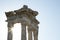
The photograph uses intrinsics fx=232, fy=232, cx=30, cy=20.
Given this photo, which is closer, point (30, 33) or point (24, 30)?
point (24, 30)

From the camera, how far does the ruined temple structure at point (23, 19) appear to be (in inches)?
1302

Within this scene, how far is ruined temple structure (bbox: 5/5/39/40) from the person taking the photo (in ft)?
108

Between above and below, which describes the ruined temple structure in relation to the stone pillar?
above

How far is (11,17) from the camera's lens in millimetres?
34406

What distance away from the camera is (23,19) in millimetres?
33156

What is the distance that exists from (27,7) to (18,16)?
6.14 ft

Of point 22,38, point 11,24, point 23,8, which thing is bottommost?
point 22,38

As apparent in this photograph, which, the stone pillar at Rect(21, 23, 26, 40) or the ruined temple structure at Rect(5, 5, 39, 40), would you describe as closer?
the stone pillar at Rect(21, 23, 26, 40)

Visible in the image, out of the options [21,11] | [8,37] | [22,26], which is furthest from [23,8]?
[8,37]

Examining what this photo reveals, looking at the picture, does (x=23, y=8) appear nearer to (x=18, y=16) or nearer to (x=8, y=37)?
(x=18, y=16)

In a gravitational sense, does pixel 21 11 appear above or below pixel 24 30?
above

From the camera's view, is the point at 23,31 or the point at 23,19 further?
the point at 23,19

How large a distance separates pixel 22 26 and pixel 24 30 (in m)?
0.68

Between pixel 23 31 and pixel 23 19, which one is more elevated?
pixel 23 19
